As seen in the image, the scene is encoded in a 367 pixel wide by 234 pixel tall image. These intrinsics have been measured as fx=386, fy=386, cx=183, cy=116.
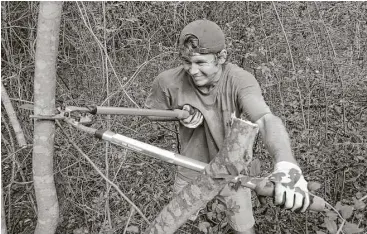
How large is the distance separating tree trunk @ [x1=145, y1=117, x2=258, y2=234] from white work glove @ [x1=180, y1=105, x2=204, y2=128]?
3.17 ft

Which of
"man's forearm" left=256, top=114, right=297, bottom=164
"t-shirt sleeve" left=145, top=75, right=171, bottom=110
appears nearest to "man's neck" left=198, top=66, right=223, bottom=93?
"t-shirt sleeve" left=145, top=75, right=171, bottom=110

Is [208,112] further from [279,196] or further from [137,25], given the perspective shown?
[137,25]

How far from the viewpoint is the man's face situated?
218cm

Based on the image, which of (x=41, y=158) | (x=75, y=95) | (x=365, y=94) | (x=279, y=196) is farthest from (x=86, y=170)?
(x=365, y=94)

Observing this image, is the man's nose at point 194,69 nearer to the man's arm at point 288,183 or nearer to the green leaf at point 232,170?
the man's arm at point 288,183

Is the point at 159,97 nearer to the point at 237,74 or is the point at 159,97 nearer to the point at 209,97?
the point at 209,97

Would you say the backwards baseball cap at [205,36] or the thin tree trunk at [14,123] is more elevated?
the backwards baseball cap at [205,36]

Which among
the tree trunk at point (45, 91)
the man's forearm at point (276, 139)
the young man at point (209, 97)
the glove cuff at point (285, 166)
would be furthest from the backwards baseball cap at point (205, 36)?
the glove cuff at point (285, 166)

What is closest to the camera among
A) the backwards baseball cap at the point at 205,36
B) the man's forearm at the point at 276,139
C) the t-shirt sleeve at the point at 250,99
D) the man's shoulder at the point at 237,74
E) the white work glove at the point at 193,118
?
the man's forearm at the point at 276,139

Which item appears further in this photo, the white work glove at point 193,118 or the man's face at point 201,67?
the white work glove at point 193,118

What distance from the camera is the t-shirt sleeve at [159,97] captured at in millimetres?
2531

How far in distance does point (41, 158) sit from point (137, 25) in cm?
308

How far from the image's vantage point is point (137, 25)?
4.76 meters

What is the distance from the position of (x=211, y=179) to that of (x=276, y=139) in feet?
1.74
